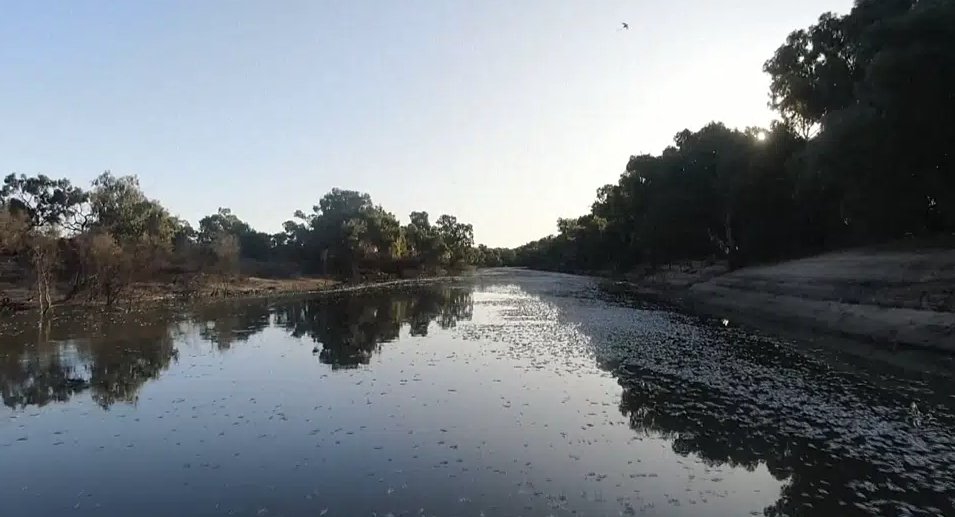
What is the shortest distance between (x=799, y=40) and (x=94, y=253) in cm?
6642

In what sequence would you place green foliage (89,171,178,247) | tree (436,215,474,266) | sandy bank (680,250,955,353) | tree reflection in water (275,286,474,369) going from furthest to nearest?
tree (436,215,474,266) < green foliage (89,171,178,247) < tree reflection in water (275,286,474,369) < sandy bank (680,250,955,353)

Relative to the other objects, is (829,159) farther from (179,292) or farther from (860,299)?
(179,292)

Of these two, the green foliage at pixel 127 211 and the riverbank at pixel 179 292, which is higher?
the green foliage at pixel 127 211

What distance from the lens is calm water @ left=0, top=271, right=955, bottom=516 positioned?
1054cm

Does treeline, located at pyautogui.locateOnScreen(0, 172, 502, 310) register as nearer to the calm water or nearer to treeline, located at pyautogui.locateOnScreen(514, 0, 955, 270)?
the calm water

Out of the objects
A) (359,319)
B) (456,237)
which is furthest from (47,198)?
(456,237)

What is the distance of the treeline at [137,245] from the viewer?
168 ft

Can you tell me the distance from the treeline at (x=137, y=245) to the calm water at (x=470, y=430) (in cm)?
2501

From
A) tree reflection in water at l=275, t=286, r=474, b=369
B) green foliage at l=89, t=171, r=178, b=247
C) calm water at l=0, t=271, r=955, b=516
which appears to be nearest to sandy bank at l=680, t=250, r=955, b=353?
calm water at l=0, t=271, r=955, b=516

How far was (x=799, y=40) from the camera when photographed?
56781 millimetres

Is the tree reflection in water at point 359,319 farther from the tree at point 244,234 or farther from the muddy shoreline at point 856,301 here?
the tree at point 244,234

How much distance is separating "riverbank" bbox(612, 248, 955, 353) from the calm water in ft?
14.6

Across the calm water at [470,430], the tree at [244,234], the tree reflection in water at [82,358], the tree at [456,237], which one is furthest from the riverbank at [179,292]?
the tree at [456,237]

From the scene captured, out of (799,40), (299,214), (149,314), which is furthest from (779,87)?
(299,214)
